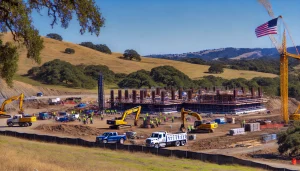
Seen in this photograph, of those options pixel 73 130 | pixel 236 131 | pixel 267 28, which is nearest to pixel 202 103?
pixel 267 28

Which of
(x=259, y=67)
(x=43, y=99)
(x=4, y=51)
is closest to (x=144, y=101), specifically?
(x=43, y=99)

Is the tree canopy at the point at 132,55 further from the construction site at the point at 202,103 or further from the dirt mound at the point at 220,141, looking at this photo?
the dirt mound at the point at 220,141

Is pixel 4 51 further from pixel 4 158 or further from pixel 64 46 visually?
pixel 64 46

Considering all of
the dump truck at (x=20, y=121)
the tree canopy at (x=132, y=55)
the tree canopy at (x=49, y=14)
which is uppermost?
the tree canopy at (x=132, y=55)

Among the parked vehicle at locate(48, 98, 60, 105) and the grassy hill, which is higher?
the parked vehicle at locate(48, 98, 60, 105)

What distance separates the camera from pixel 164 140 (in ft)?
130

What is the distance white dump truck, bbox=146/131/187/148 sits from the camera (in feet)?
128

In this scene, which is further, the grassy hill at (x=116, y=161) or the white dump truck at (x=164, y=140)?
the white dump truck at (x=164, y=140)

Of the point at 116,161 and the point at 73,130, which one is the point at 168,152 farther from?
the point at 73,130

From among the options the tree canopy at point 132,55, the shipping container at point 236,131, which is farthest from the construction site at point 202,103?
the tree canopy at point 132,55

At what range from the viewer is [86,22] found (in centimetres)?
1792

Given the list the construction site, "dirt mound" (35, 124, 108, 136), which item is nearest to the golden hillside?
the construction site

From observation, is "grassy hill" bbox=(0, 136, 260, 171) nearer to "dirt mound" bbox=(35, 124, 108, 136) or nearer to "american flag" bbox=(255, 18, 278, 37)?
"dirt mound" bbox=(35, 124, 108, 136)

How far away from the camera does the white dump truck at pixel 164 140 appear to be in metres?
39.0
